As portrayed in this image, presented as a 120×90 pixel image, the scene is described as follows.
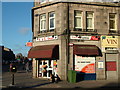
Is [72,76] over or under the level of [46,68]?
under

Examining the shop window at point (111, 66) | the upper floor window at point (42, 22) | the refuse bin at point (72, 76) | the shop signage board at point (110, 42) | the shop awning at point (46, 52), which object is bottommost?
the refuse bin at point (72, 76)

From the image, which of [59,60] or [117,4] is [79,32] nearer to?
[59,60]

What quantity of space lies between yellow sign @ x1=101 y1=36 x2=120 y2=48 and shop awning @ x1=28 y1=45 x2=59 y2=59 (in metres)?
4.42

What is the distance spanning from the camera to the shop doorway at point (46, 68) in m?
19.3

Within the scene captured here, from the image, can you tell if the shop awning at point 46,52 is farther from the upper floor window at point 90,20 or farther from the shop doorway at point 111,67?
the shop doorway at point 111,67

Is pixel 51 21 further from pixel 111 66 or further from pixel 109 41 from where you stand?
pixel 111 66

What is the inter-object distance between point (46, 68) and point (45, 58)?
3.18 ft

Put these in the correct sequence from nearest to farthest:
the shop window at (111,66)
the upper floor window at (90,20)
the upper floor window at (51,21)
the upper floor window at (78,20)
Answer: the upper floor window at (78,20), the shop window at (111,66), the upper floor window at (90,20), the upper floor window at (51,21)

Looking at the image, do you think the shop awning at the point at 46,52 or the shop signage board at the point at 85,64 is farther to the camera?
the shop signage board at the point at 85,64

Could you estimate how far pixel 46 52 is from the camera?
18.2 metres

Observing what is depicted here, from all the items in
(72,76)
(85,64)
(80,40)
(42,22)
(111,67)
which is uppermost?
(42,22)

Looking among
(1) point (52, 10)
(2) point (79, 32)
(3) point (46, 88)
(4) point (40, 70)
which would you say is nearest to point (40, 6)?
(1) point (52, 10)

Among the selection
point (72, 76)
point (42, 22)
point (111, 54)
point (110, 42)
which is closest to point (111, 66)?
point (111, 54)

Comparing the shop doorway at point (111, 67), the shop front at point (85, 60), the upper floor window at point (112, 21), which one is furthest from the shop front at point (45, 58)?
the upper floor window at point (112, 21)
